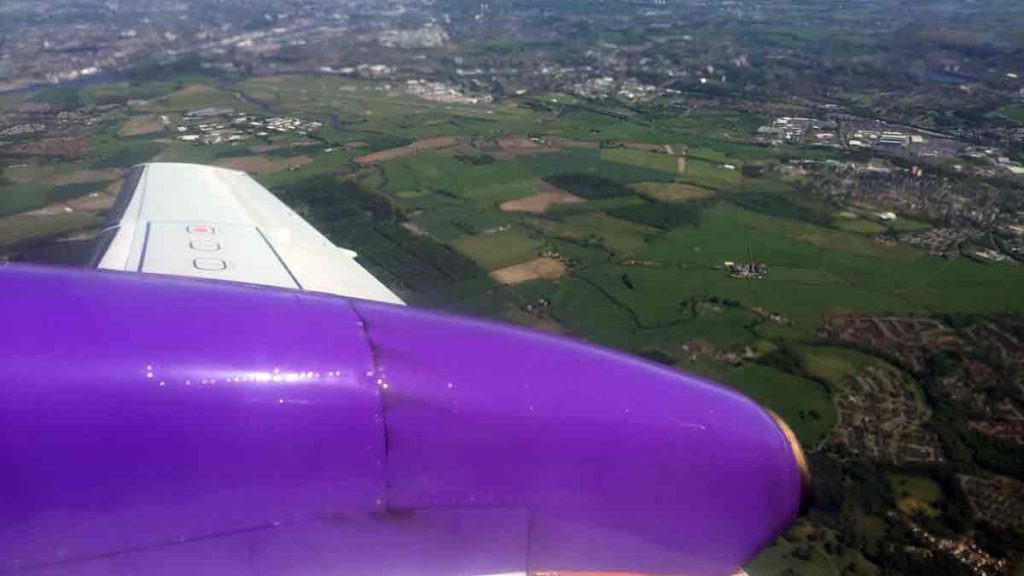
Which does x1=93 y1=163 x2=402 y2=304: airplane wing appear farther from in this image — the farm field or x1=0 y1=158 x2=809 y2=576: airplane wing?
the farm field

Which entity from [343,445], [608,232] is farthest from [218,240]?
[608,232]

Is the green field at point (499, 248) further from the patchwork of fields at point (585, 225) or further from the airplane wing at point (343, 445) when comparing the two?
the airplane wing at point (343, 445)

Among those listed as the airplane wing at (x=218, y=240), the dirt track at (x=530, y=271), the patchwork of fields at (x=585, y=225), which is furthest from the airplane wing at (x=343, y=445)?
the dirt track at (x=530, y=271)

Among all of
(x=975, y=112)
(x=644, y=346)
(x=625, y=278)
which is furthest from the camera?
(x=975, y=112)

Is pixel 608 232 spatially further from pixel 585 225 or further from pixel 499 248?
pixel 499 248

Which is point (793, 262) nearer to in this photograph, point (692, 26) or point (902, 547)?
point (902, 547)

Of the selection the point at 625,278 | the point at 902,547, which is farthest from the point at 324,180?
the point at 902,547

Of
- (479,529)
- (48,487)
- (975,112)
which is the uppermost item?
(48,487)
